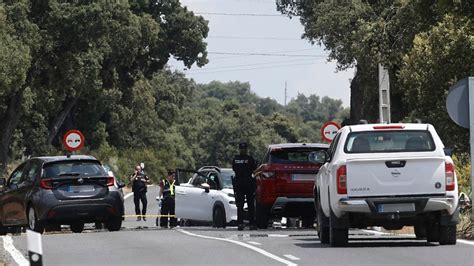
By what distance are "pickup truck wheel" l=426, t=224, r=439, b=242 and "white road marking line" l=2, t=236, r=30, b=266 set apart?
611 cm

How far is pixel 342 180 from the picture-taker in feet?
57.9

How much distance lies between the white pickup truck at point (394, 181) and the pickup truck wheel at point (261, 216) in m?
7.45

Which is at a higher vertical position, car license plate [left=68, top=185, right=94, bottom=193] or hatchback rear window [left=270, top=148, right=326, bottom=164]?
hatchback rear window [left=270, top=148, right=326, bottom=164]

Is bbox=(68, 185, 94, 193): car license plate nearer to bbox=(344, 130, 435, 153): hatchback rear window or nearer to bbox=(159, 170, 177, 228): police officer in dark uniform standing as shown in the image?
bbox=(344, 130, 435, 153): hatchback rear window

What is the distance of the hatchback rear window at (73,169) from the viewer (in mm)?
24500

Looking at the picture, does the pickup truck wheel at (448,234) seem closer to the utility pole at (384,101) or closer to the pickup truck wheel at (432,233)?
the pickup truck wheel at (432,233)

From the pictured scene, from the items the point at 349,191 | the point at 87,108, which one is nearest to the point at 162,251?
the point at 349,191

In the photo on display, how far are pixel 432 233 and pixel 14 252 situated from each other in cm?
627

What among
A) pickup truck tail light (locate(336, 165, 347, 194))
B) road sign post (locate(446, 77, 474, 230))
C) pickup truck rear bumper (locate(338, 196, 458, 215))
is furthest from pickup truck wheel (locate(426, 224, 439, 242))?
pickup truck tail light (locate(336, 165, 347, 194))

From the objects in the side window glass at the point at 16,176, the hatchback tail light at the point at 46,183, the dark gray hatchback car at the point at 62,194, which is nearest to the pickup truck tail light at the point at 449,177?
the dark gray hatchback car at the point at 62,194

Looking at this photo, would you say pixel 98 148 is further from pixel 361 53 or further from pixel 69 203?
pixel 69 203

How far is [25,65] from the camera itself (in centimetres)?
4647

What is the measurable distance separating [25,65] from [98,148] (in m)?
32.6

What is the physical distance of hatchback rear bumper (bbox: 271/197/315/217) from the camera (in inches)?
989
